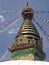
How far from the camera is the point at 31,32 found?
2653 centimetres

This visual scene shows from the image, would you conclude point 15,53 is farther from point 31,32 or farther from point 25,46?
point 31,32

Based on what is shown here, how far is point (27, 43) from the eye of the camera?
25109mm

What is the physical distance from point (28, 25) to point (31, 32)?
88 cm

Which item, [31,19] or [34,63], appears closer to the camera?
[34,63]

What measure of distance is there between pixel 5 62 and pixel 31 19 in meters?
8.06

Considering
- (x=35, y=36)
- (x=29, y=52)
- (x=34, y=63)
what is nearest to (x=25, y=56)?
(x=29, y=52)

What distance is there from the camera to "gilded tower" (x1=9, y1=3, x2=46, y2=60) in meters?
24.4

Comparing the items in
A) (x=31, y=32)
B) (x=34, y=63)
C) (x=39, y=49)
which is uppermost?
(x=31, y=32)

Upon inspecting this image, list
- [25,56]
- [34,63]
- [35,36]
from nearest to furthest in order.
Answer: [34,63], [25,56], [35,36]

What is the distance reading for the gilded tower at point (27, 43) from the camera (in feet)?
80.0

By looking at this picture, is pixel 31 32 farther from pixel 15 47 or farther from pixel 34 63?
pixel 34 63

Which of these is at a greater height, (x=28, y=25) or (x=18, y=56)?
(x=28, y=25)

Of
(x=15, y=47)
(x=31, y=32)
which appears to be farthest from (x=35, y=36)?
(x=15, y=47)

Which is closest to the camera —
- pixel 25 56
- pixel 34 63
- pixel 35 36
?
pixel 34 63
